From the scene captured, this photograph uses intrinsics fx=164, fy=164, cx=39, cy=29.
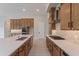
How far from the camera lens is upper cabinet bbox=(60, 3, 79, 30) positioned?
156 inches

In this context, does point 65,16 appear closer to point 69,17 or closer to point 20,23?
point 69,17

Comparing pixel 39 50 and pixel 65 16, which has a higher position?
pixel 65 16

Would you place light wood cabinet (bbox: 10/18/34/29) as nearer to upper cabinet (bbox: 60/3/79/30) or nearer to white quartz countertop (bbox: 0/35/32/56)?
upper cabinet (bbox: 60/3/79/30)

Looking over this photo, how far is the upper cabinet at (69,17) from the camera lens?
3964 millimetres

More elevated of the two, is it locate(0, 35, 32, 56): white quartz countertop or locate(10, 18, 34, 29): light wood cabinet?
locate(10, 18, 34, 29): light wood cabinet

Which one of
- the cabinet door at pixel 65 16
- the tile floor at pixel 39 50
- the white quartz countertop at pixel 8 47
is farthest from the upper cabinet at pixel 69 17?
the white quartz countertop at pixel 8 47

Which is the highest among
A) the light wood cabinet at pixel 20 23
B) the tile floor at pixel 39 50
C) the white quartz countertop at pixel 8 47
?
the light wood cabinet at pixel 20 23

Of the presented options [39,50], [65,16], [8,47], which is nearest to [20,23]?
[65,16]

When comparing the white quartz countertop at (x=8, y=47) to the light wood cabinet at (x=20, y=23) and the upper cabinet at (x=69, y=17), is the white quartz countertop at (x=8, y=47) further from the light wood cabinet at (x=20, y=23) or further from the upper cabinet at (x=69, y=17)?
the upper cabinet at (x=69, y=17)

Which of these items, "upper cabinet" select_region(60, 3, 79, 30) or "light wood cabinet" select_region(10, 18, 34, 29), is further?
"upper cabinet" select_region(60, 3, 79, 30)

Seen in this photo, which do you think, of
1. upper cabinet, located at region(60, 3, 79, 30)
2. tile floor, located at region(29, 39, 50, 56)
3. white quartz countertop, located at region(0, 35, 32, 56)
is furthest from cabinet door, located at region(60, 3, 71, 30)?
white quartz countertop, located at region(0, 35, 32, 56)

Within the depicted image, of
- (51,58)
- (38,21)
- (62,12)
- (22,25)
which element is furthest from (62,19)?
(51,58)

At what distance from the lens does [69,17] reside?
4.17 m

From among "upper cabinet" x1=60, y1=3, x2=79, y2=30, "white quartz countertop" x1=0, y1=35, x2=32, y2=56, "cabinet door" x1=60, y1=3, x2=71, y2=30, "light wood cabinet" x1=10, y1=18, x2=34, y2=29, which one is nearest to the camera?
"white quartz countertop" x1=0, y1=35, x2=32, y2=56
